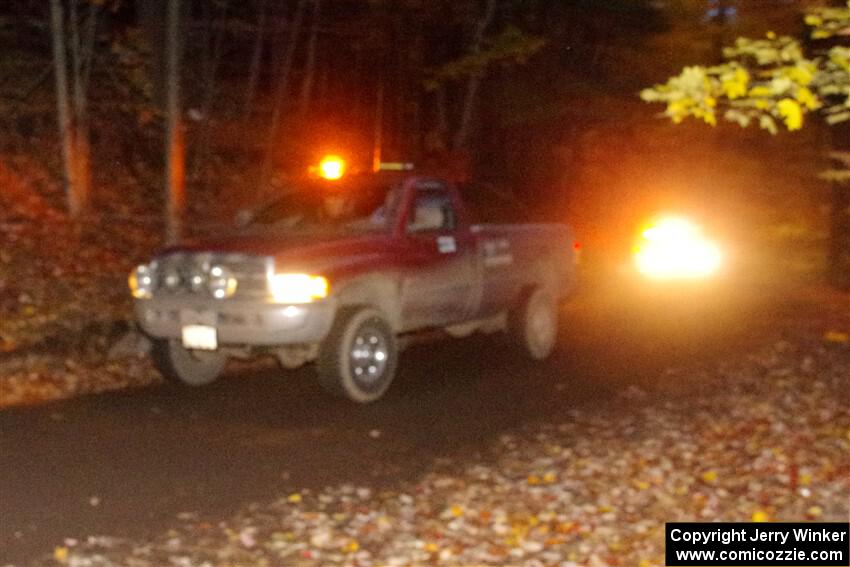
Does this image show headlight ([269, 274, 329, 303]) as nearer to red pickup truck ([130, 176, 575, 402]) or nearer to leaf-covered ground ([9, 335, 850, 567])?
red pickup truck ([130, 176, 575, 402])

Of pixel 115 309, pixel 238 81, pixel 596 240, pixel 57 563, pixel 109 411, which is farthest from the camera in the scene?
pixel 238 81

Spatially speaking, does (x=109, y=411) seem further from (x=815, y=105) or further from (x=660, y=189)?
(x=660, y=189)

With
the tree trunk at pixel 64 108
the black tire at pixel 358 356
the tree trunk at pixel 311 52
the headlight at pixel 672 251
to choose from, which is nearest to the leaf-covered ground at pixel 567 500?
the black tire at pixel 358 356

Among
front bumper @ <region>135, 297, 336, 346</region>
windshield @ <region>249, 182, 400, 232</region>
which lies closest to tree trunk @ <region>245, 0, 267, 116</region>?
windshield @ <region>249, 182, 400, 232</region>

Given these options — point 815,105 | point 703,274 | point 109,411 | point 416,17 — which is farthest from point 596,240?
point 815,105

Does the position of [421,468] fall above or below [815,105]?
below

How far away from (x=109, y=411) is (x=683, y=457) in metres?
4.34

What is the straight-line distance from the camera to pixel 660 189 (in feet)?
87.2

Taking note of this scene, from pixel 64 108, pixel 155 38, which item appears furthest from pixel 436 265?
pixel 155 38

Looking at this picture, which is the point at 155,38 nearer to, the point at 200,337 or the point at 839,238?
the point at 200,337

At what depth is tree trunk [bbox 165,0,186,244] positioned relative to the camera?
37.8 feet

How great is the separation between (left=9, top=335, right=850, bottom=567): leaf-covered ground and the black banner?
0.37 ft

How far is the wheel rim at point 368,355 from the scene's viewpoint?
939 centimetres

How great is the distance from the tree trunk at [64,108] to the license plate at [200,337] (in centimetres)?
765
